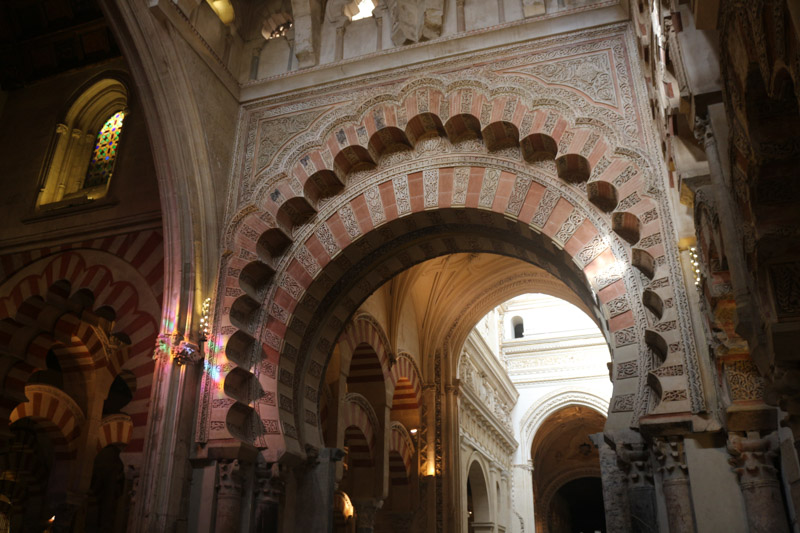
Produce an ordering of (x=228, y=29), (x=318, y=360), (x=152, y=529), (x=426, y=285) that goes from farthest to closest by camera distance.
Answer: (x=426, y=285)
(x=228, y=29)
(x=318, y=360)
(x=152, y=529)

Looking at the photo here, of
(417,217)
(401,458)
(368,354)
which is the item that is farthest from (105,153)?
(401,458)

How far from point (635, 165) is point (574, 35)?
159 cm

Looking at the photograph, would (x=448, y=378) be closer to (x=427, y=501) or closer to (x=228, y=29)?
(x=427, y=501)

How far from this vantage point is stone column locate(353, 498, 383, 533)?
9.06m

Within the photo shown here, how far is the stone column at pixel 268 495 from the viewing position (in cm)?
586

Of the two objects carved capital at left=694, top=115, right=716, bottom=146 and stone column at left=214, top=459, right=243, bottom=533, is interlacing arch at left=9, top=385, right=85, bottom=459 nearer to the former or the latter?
stone column at left=214, top=459, right=243, bottom=533

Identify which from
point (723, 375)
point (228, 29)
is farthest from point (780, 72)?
point (228, 29)

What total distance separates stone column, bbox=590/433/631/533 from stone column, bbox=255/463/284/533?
2.74m

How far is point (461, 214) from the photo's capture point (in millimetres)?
6566

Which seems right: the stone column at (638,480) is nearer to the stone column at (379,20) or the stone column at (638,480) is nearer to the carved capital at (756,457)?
the carved capital at (756,457)

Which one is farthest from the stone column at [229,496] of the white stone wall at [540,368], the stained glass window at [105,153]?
the white stone wall at [540,368]

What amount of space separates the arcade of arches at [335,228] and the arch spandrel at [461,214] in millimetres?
25

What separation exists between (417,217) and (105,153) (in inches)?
165

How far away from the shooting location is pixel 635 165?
5.74m
